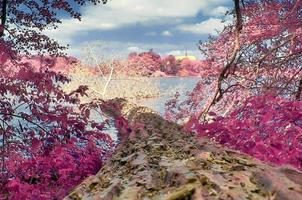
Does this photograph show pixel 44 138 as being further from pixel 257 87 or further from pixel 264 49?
pixel 264 49

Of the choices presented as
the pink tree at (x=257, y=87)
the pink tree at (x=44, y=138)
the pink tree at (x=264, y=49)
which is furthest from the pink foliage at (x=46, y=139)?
the pink tree at (x=264, y=49)

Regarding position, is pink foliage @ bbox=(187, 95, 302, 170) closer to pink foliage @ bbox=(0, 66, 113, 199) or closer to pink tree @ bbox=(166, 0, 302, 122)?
pink foliage @ bbox=(0, 66, 113, 199)

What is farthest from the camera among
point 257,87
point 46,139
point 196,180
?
point 257,87

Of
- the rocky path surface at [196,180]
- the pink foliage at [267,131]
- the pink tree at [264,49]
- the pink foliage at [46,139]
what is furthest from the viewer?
the pink tree at [264,49]

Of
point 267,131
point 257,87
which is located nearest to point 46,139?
point 267,131

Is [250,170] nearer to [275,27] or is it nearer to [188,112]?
[275,27]

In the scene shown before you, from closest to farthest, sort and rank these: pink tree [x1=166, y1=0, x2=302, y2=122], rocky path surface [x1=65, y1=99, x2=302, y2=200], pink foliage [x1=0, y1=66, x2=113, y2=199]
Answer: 1. rocky path surface [x1=65, y1=99, x2=302, y2=200]
2. pink foliage [x1=0, y1=66, x2=113, y2=199]
3. pink tree [x1=166, y1=0, x2=302, y2=122]

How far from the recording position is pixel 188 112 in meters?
15.4

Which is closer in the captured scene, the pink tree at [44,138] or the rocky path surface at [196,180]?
the rocky path surface at [196,180]

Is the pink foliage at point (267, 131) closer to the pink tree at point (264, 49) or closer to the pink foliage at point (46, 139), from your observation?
the pink foliage at point (46, 139)

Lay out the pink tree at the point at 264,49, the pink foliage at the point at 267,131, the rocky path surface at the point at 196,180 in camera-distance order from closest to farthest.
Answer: the rocky path surface at the point at 196,180 < the pink foliage at the point at 267,131 < the pink tree at the point at 264,49

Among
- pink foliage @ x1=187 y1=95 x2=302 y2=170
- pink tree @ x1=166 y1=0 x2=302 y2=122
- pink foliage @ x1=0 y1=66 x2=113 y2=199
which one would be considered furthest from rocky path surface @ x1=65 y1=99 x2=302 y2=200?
pink tree @ x1=166 y1=0 x2=302 y2=122

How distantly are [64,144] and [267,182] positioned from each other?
3.66 metres

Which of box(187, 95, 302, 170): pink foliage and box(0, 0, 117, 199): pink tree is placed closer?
box(187, 95, 302, 170): pink foliage
